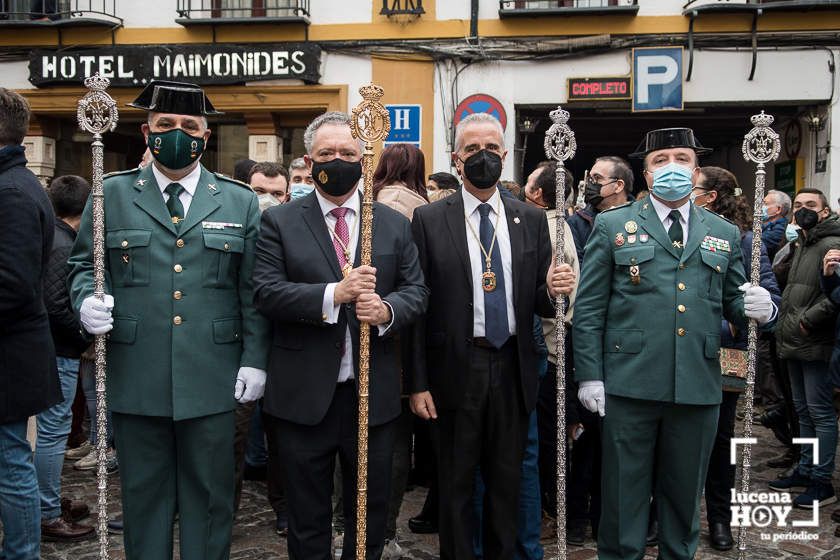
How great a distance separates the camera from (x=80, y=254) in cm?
354

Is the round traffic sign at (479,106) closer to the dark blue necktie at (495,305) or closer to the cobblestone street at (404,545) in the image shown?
the cobblestone street at (404,545)

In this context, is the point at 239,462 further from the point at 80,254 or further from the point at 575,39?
the point at 575,39

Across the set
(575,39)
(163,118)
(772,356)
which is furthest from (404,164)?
(575,39)

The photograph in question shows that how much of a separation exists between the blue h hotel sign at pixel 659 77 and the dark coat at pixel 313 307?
8.63 m

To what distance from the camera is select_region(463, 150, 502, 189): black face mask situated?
399 centimetres

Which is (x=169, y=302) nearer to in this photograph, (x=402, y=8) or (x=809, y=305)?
(x=809, y=305)

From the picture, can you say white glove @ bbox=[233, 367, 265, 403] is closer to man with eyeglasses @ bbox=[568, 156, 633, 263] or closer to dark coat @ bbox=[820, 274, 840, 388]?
man with eyeglasses @ bbox=[568, 156, 633, 263]

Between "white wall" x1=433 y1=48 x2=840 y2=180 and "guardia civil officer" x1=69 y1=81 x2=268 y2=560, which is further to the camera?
"white wall" x1=433 y1=48 x2=840 y2=180

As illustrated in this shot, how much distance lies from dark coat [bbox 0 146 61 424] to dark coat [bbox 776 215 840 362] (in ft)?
16.2

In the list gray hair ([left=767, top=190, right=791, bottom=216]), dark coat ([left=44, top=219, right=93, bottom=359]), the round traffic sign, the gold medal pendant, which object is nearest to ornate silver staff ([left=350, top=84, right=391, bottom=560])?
the gold medal pendant

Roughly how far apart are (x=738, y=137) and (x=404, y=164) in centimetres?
1197

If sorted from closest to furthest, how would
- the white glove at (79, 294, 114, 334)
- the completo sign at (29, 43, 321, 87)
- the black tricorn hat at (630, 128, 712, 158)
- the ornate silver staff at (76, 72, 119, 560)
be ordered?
the white glove at (79, 294, 114, 334)
the ornate silver staff at (76, 72, 119, 560)
the black tricorn hat at (630, 128, 712, 158)
the completo sign at (29, 43, 321, 87)

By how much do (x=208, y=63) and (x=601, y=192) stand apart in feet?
26.8

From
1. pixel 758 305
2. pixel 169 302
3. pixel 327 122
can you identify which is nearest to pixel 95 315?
pixel 169 302
